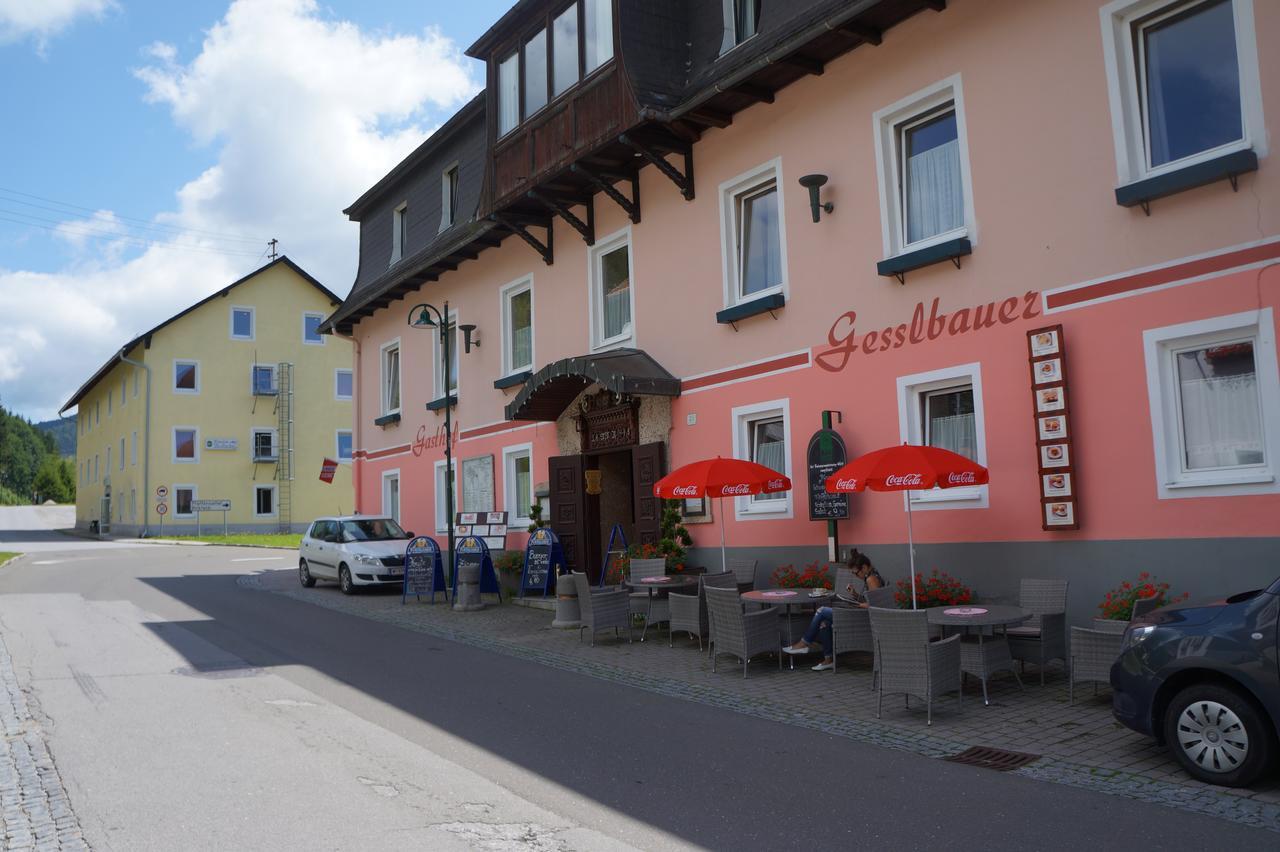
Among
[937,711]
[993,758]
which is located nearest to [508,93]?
[937,711]

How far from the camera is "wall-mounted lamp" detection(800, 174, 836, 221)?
11891 mm

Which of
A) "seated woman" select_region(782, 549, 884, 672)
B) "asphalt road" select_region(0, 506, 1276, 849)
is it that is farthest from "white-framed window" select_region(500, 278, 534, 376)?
"seated woman" select_region(782, 549, 884, 672)

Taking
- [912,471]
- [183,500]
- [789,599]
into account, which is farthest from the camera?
[183,500]

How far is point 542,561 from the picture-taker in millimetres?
16500

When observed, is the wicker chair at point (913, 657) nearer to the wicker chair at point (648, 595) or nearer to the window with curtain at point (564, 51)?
the wicker chair at point (648, 595)

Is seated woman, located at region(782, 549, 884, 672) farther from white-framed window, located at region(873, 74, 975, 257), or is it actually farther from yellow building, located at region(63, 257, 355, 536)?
yellow building, located at region(63, 257, 355, 536)

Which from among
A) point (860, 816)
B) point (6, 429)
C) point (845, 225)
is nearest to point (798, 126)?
point (845, 225)

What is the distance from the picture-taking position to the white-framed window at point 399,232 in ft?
77.0

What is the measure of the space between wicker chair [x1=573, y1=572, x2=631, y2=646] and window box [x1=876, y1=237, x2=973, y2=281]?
201 inches

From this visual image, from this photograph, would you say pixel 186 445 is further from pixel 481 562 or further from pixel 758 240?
pixel 758 240

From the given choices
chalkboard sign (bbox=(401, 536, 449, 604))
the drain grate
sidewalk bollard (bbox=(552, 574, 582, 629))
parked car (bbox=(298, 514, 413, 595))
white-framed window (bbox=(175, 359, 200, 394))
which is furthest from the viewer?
white-framed window (bbox=(175, 359, 200, 394))

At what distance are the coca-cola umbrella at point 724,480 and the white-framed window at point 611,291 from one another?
4421mm

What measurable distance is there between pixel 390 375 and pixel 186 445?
1051 inches

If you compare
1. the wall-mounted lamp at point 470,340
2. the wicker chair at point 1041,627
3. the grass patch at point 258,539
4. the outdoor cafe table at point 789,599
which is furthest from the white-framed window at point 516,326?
the grass patch at point 258,539
